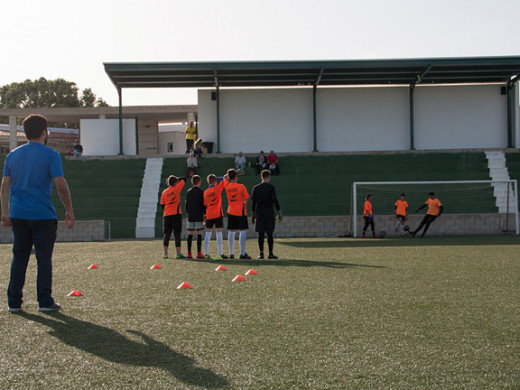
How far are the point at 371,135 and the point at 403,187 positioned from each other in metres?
6.69

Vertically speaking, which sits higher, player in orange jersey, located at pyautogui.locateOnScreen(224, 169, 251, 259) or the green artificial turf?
player in orange jersey, located at pyautogui.locateOnScreen(224, 169, 251, 259)

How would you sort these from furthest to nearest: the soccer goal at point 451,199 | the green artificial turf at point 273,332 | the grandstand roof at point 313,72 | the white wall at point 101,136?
the white wall at point 101,136, the grandstand roof at point 313,72, the soccer goal at point 451,199, the green artificial turf at point 273,332

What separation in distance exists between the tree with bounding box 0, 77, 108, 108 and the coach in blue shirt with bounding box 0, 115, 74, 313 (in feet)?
230

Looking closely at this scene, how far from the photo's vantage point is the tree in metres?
73.6

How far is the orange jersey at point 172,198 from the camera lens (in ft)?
41.2

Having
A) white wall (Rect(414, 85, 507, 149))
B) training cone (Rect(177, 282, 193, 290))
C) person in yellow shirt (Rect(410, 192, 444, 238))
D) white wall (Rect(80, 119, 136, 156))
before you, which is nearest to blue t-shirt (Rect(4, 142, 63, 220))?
training cone (Rect(177, 282, 193, 290))

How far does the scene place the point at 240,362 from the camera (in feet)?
14.2

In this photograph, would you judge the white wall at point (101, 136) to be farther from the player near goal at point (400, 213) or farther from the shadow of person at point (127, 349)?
the shadow of person at point (127, 349)

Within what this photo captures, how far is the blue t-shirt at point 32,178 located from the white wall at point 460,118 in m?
26.5

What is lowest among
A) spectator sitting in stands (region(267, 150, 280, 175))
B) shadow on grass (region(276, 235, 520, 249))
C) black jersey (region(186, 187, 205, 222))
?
shadow on grass (region(276, 235, 520, 249))

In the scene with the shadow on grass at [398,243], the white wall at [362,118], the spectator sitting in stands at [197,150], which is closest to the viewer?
the shadow on grass at [398,243]

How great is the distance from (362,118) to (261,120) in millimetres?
4996

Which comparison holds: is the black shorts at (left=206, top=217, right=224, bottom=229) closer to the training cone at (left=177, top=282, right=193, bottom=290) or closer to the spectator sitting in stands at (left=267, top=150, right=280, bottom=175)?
the training cone at (left=177, top=282, right=193, bottom=290)

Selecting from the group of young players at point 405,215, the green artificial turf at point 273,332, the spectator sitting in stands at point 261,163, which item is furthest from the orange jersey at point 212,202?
the spectator sitting in stands at point 261,163
